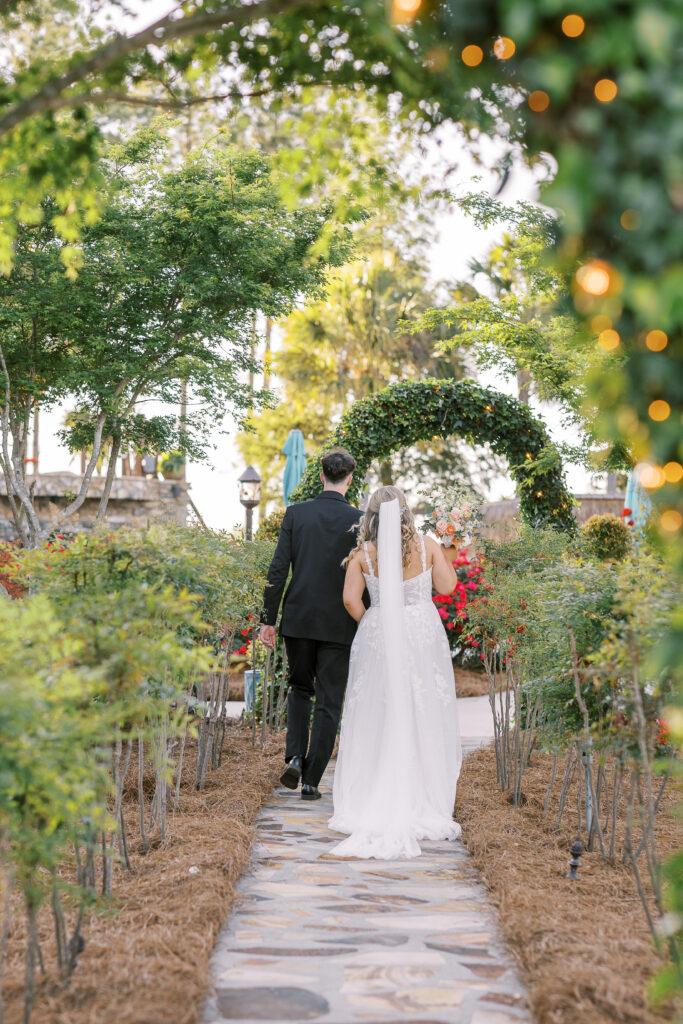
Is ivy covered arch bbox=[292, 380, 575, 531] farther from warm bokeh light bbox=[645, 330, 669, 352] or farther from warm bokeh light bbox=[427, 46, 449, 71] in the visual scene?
warm bokeh light bbox=[645, 330, 669, 352]

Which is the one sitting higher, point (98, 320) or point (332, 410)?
point (332, 410)

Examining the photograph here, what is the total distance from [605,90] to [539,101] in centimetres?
18

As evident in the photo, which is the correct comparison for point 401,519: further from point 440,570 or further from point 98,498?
point 98,498

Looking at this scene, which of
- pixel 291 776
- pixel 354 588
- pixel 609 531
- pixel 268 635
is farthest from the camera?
pixel 609 531

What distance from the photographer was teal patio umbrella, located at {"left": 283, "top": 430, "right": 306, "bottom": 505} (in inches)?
389

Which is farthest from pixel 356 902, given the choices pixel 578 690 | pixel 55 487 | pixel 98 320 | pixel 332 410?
pixel 332 410

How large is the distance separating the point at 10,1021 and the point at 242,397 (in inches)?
364

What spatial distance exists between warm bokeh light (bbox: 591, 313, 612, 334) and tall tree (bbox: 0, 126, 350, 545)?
7.87 metres

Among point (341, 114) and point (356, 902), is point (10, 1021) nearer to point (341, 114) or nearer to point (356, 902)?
point (356, 902)

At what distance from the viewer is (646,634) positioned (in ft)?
9.63

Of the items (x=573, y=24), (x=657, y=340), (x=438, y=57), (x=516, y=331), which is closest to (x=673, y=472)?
(x=657, y=340)

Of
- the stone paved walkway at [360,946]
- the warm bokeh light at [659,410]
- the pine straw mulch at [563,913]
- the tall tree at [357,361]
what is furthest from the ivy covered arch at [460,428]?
the tall tree at [357,361]

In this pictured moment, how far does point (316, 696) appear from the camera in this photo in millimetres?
5352

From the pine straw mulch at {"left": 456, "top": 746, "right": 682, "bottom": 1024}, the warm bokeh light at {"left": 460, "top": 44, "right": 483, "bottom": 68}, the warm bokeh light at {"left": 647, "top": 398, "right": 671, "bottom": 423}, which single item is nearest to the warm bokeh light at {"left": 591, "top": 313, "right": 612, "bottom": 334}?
the warm bokeh light at {"left": 647, "top": 398, "right": 671, "bottom": 423}
